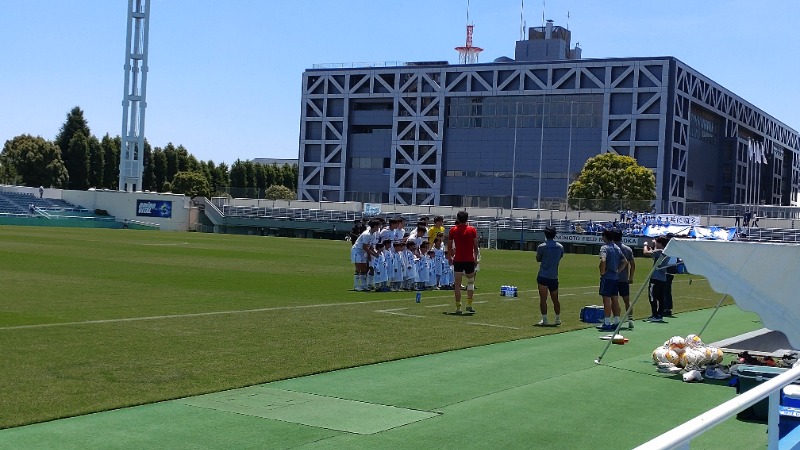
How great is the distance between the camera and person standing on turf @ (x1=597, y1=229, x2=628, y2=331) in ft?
53.0

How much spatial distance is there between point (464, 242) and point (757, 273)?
812 centimetres

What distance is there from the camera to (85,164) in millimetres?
102625

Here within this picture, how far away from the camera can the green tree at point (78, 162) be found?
102 meters

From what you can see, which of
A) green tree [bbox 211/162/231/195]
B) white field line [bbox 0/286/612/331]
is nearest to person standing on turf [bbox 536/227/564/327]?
white field line [bbox 0/286/612/331]

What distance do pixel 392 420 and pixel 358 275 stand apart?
47.1ft

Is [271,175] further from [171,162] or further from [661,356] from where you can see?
[661,356]

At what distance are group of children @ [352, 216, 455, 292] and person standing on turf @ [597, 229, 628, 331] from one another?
265 inches

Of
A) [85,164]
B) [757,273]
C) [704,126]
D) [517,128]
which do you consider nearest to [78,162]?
[85,164]

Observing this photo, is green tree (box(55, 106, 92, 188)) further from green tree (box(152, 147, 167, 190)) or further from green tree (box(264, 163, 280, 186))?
green tree (box(264, 163, 280, 186))

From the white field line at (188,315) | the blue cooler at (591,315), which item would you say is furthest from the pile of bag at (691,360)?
the white field line at (188,315)

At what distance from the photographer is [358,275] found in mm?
22453

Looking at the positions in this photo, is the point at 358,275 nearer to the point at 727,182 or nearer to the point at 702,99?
the point at 702,99

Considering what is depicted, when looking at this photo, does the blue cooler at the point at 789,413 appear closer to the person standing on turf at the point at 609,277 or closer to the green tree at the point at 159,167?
the person standing on turf at the point at 609,277

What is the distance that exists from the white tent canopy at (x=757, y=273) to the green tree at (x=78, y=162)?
100 meters
